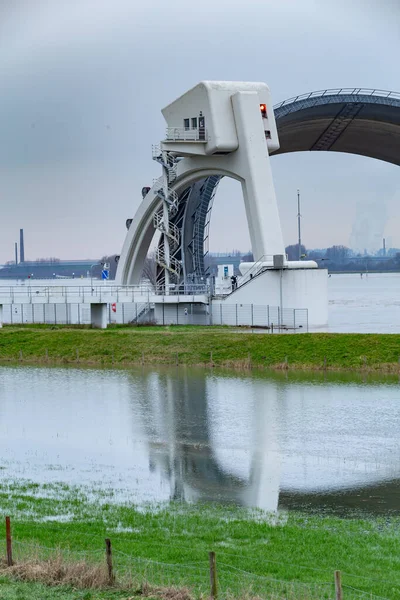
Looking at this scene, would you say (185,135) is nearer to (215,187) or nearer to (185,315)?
(215,187)

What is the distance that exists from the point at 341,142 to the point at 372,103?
1026 cm

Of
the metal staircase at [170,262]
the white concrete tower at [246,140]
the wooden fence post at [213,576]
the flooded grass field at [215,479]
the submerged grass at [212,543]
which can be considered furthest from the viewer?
the metal staircase at [170,262]

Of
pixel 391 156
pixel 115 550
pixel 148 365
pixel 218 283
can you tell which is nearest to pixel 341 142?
pixel 391 156

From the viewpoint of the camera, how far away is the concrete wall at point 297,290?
56.7 metres

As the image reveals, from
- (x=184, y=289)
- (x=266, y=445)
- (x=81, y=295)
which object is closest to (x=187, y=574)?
(x=266, y=445)

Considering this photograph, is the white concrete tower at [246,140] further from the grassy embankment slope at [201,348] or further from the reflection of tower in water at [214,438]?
the reflection of tower in water at [214,438]

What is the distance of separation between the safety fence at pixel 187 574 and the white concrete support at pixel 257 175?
43607 mm

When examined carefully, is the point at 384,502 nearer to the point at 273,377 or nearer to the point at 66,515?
the point at 66,515

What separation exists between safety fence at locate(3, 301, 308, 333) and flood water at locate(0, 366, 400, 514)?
41.2 ft

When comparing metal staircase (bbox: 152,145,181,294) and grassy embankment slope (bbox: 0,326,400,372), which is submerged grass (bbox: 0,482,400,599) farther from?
metal staircase (bbox: 152,145,181,294)

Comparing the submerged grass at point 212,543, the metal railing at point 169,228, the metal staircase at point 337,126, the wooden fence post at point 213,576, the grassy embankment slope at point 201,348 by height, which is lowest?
the submerged grass at point 212,543

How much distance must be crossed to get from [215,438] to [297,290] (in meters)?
27.7

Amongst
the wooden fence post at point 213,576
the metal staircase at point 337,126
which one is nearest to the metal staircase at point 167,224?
the metal staircase at point 337,126

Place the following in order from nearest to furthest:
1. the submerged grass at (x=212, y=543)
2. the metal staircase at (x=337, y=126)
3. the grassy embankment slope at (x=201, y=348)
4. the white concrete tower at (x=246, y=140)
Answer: the submerged grass at (x=212, y=543)
the grassy embankment slope at (x=201, y=348)
the white concrete tower at (x=246, y=140)
the metal staircase at (x=337, y=126)
